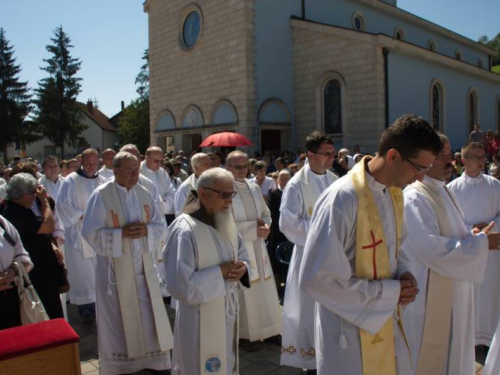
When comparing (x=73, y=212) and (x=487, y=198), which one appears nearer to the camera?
(x=487, y=198)

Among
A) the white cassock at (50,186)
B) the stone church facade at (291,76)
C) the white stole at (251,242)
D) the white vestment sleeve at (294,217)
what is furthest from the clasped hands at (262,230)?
the stone church facade at (291,76)

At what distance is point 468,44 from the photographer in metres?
34.7

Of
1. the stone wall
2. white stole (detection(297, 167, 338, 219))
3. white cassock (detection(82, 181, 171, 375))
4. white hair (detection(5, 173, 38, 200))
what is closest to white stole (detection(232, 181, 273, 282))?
white stole (detection(297, 167, 338, 219))

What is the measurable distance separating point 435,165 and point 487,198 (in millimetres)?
1887

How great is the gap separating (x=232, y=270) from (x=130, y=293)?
164 centimetres

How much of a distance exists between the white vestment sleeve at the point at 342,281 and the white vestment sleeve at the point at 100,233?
2.34m

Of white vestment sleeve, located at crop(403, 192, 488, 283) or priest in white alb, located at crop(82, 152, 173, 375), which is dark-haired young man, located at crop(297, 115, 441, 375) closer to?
white vestment sleeve, located at crop(403, 192, 488, 283)

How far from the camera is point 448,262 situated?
11.0ft

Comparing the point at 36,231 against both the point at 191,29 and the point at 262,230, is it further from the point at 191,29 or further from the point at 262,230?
the point at 191,29

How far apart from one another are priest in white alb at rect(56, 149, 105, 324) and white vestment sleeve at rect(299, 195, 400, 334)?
4582 mm

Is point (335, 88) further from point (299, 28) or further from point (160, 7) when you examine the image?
point (160, 7)

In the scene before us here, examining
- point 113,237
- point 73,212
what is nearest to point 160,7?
point 73,212

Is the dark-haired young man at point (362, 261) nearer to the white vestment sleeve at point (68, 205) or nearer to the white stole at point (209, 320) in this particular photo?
the white stole at point (209, 320)

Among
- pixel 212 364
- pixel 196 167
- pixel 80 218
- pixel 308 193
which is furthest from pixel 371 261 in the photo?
pixel 80 218
